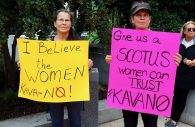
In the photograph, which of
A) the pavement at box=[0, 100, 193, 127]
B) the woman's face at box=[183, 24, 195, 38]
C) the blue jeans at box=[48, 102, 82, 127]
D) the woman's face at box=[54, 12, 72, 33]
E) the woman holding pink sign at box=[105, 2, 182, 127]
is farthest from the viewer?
the woman's face at box=[183, 24, 195, 38]

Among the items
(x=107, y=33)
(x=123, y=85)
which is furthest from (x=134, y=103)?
(x=107, y=33)

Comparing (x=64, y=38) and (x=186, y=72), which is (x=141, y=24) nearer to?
(x=64, y=38)

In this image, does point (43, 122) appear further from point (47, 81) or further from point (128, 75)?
point (128, 75)

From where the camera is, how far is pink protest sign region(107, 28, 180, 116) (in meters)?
3.39

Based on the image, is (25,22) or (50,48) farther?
(25,22)

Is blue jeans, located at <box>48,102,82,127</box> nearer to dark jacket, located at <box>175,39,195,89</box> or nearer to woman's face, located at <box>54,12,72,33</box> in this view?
woman's face, located at <box>54,12,72,33</box>

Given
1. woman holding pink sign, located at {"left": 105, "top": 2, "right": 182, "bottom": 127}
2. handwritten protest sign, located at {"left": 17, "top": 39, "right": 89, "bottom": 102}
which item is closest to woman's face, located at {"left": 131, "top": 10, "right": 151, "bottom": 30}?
woman holding pink sign, located at {"left": 105, "top": 2, "right": 182, "bottom": 127}

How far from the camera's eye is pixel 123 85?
3.56 meters

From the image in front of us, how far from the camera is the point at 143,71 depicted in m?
3.50

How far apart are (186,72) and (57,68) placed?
1.99m

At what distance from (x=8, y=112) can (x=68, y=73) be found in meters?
1.78

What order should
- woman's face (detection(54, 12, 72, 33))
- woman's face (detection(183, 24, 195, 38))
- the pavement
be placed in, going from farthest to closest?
woman's face (detection(183, 24, 195, 38)) → the pavement → woman's face (detection(54, 12, 72, 33))

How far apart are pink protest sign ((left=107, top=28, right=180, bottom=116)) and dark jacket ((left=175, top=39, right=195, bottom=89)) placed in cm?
146

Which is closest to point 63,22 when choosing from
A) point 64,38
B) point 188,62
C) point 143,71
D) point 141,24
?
point 64,38
